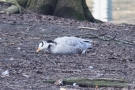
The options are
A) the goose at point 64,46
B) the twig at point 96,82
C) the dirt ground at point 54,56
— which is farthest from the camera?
the goose at point 64,46

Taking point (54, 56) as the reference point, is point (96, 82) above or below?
above

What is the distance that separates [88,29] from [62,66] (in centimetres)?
333

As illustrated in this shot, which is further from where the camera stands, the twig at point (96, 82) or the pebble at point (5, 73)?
the pebble at point (5, 73)

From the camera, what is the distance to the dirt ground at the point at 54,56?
689cm

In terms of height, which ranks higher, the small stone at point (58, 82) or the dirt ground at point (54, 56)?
the small stone at point (58, 82)

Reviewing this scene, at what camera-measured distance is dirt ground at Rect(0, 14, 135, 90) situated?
689cm

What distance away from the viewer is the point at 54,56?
27.4ft

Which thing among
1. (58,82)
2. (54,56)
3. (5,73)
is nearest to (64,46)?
(54,56)

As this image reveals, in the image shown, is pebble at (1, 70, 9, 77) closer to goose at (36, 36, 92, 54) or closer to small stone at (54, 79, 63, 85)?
small stone at (54, 79, 63, 85)

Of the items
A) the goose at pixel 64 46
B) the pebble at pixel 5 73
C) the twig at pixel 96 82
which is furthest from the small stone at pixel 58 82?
the goose at pixel 64 46

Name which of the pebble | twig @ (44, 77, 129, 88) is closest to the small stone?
twig @ (44, 77, 129, 88)

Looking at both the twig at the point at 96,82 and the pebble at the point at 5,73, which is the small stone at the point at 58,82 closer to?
the twig at the point at 96,82

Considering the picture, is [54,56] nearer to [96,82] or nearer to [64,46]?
[64,46]

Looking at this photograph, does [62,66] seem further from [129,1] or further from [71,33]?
[129,1]
